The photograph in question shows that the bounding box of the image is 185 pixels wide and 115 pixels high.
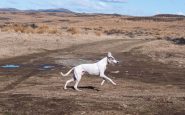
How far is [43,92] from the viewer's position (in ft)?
54.4

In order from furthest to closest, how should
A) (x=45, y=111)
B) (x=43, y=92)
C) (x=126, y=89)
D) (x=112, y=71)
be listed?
(x=112, y=71)
(x=126, y=89)
(x=43, y=92)
(x=45, y=111)

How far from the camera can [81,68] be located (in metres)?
16.8

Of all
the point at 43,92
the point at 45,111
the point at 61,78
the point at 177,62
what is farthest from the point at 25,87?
the point at 177,62

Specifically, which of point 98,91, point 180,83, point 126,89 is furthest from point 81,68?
point 180,83

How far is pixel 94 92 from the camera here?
1666cm

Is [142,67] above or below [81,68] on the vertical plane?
below

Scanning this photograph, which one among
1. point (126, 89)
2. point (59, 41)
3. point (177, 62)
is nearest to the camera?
point (126, 89)

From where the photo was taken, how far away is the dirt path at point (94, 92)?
13.6 metres

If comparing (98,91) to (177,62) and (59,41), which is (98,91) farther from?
(59,41)

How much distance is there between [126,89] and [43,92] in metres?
3.03

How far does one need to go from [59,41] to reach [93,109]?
118 ft

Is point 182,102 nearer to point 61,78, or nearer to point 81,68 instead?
point 81,68

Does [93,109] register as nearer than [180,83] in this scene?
Yes

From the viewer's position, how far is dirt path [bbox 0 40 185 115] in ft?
44.5
